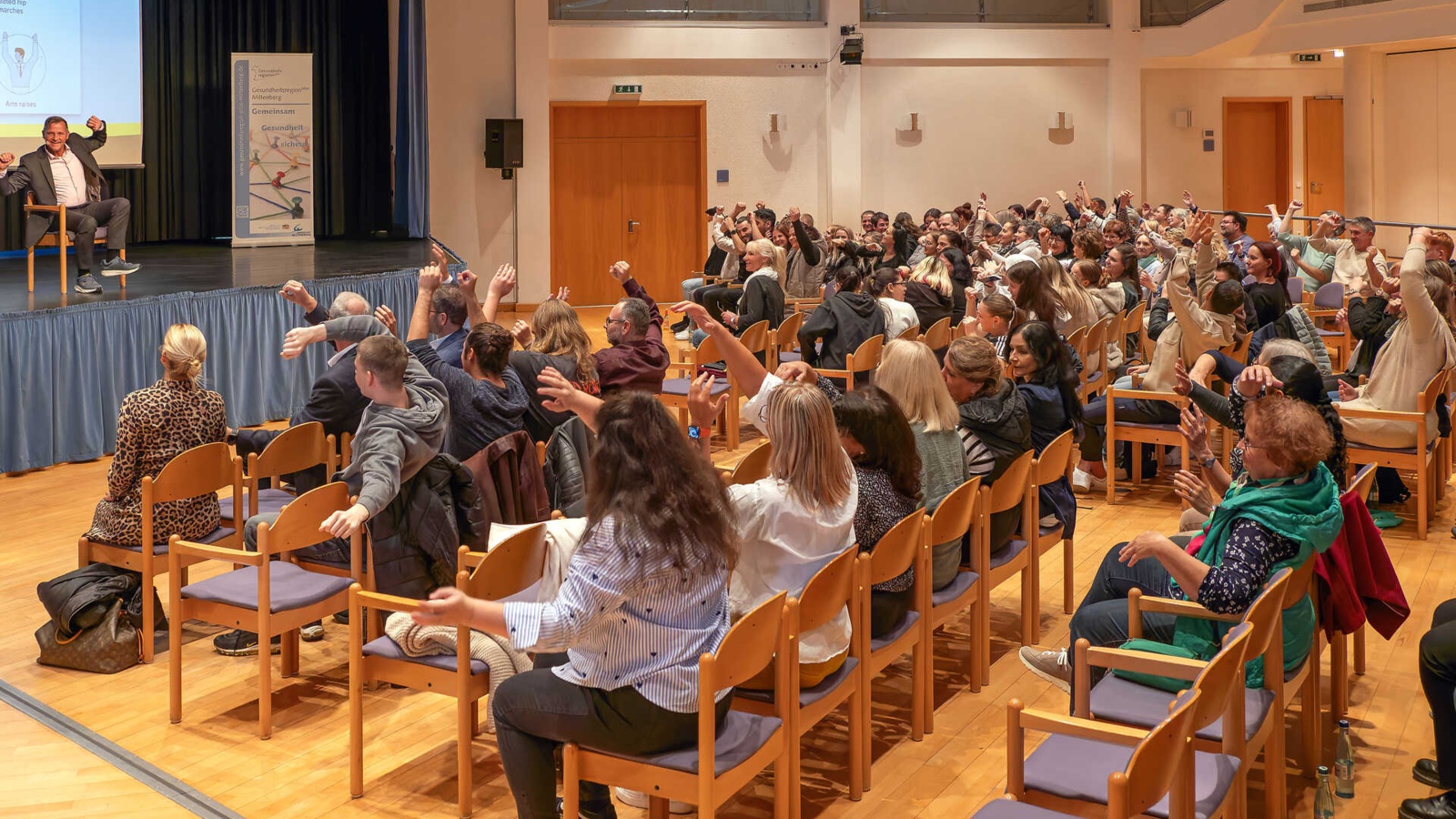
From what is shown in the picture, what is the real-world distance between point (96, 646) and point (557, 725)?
2.63 m

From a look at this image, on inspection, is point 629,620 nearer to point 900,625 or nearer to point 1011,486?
point 900,625

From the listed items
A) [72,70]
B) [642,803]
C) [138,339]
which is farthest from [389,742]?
[72,70]

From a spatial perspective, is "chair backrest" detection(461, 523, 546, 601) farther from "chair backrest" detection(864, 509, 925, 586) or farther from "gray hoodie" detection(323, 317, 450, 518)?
"chair backrest" detection(864, 509, 925, 586)

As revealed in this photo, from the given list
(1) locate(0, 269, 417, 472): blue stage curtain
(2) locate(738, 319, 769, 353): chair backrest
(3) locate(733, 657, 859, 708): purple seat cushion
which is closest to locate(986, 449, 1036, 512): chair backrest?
(3) locate(733, 657, 859, 708): purple seat cushion

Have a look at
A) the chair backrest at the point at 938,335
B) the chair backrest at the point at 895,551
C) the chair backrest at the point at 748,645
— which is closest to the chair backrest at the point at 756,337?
the chair backrest at the point at 938,335

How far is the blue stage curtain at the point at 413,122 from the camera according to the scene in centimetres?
1427

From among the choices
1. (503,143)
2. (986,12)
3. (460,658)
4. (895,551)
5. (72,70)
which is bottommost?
(460,658)

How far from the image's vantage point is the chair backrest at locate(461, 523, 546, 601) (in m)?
3.45

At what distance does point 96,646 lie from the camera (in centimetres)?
480

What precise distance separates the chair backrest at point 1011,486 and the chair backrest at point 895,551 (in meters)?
0.79

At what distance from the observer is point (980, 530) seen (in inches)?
Result: 179

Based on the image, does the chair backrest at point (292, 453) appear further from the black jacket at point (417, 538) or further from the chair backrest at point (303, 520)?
the black jacket at point (417, 538)

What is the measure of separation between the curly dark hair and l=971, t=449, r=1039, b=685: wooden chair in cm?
178

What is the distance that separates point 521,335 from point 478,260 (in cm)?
961
